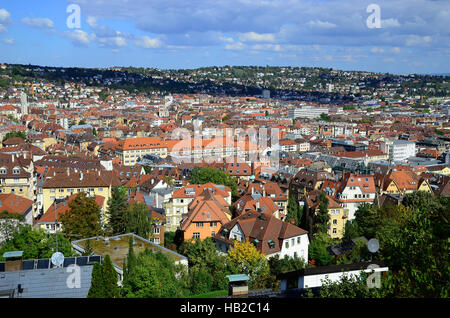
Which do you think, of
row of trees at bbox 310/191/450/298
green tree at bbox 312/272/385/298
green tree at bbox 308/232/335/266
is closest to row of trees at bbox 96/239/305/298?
green tree at bbox 308/232/335/266

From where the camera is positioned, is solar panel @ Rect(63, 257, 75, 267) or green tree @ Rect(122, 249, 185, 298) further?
green tree @ Rect(122, 249, 185, 298)

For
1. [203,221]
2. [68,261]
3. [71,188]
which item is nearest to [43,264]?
[68,261]

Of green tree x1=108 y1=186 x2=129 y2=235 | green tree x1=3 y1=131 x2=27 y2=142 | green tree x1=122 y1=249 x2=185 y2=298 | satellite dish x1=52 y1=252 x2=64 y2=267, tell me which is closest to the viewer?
satellite dish x1=52 y1=252 x2=64 y2=267

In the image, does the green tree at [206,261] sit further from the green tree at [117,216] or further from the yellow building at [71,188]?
the yellow building at [71,188]

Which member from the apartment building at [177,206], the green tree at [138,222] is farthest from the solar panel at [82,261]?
the apartment building at [177,206]

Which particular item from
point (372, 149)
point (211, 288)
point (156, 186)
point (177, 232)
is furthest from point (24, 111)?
point (211, 288)

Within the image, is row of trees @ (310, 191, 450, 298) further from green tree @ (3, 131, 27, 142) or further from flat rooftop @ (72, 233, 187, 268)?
green tree @ (3, 131, 27, 142)

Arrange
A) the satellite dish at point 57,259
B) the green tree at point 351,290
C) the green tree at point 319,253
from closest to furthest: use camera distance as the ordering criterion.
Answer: the green tree at point 351,290 → the satellite dish at point 57,259 → the green tree at point 319,253

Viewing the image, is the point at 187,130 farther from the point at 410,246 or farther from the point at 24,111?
the point at 410,246

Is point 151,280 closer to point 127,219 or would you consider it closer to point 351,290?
point 351,290
